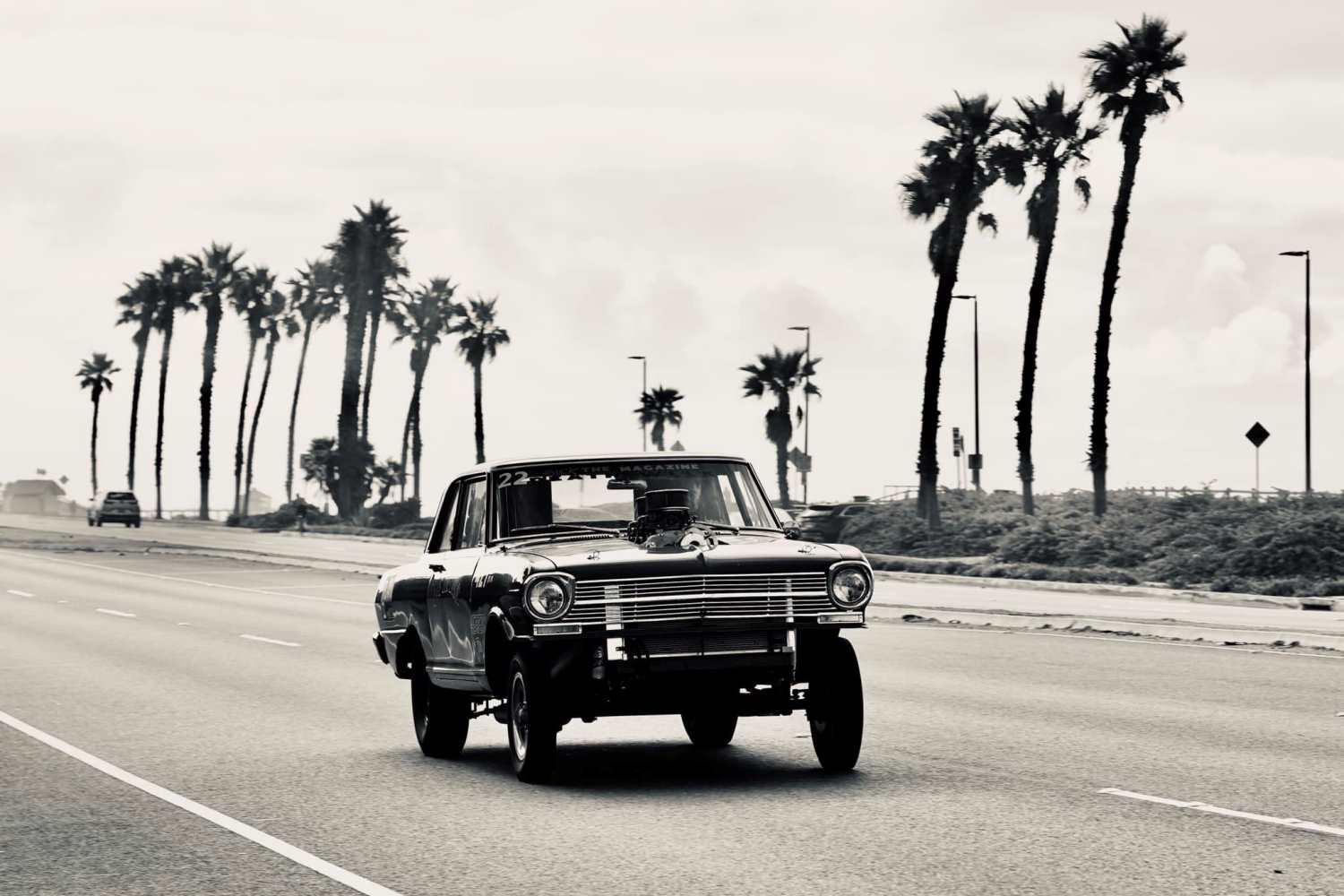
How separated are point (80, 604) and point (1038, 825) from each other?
28456mm

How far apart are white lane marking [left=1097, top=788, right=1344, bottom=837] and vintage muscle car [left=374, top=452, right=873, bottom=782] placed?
160 cm

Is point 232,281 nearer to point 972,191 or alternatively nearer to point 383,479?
point 383,479

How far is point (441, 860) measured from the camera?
863cm

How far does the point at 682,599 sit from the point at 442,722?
2.86m

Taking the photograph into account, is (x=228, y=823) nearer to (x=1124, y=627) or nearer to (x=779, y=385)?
(x=1124, y=627)

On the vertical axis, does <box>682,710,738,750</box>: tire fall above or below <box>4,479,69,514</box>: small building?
below

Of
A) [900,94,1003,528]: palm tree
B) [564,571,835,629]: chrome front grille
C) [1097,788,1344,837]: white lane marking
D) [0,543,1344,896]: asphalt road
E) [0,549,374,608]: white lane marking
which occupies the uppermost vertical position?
[900,94,1003,528]: palm tree

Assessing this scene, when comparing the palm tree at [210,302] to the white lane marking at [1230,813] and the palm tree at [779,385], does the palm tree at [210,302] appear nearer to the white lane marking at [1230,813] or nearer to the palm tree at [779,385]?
the palm tree at [779,385]

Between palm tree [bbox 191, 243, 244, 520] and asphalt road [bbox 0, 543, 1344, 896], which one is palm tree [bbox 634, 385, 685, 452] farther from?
asphalt road [bbox 0, 543, 1344, 896]

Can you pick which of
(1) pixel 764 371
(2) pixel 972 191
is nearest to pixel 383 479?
(1) pixel 764 371

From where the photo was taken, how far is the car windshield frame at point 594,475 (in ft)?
38.8

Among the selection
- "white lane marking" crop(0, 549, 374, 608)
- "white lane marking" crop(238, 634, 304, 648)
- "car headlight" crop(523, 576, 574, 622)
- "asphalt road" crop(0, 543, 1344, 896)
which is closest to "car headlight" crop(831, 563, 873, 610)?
"asphalt road" crop(0, 543, 1344, 896)

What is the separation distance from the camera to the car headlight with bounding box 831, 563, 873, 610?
10906mm

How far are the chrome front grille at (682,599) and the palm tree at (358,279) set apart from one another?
262 feet
